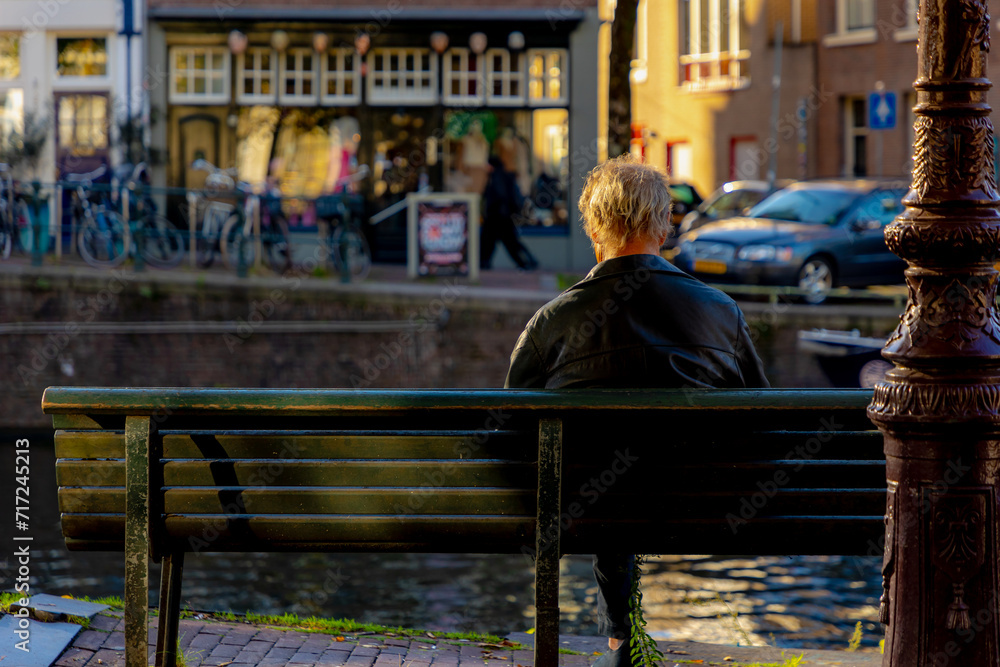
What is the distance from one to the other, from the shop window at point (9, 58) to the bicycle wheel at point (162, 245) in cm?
545

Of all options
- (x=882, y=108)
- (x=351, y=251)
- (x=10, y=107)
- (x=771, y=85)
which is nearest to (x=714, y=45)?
(x=771, y=85)

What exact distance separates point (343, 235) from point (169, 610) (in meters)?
11.5

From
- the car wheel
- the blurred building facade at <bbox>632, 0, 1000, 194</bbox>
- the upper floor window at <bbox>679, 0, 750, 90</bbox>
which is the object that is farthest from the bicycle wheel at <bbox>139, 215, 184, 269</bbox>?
the upper floor window at <bbox>679, 0, 750, 90</bbox>

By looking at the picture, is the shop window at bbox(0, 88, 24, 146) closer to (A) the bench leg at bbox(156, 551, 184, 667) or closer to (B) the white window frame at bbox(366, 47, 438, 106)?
(B) the white window frame at bbox(366, 47, 438, 106)

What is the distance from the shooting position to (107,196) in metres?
16.0

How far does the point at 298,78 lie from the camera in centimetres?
2003

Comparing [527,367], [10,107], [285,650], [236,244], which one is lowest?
[285,650]

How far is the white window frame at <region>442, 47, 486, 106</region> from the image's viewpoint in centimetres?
→ 2022

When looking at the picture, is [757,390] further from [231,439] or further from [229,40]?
[229,40]

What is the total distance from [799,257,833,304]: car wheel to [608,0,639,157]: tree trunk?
3.52m

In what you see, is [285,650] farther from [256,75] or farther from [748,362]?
[256,75]

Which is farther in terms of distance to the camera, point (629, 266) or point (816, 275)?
point (816, 275)

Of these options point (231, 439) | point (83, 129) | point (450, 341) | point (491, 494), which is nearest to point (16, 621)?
point (231, 439)

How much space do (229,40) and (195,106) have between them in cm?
110
